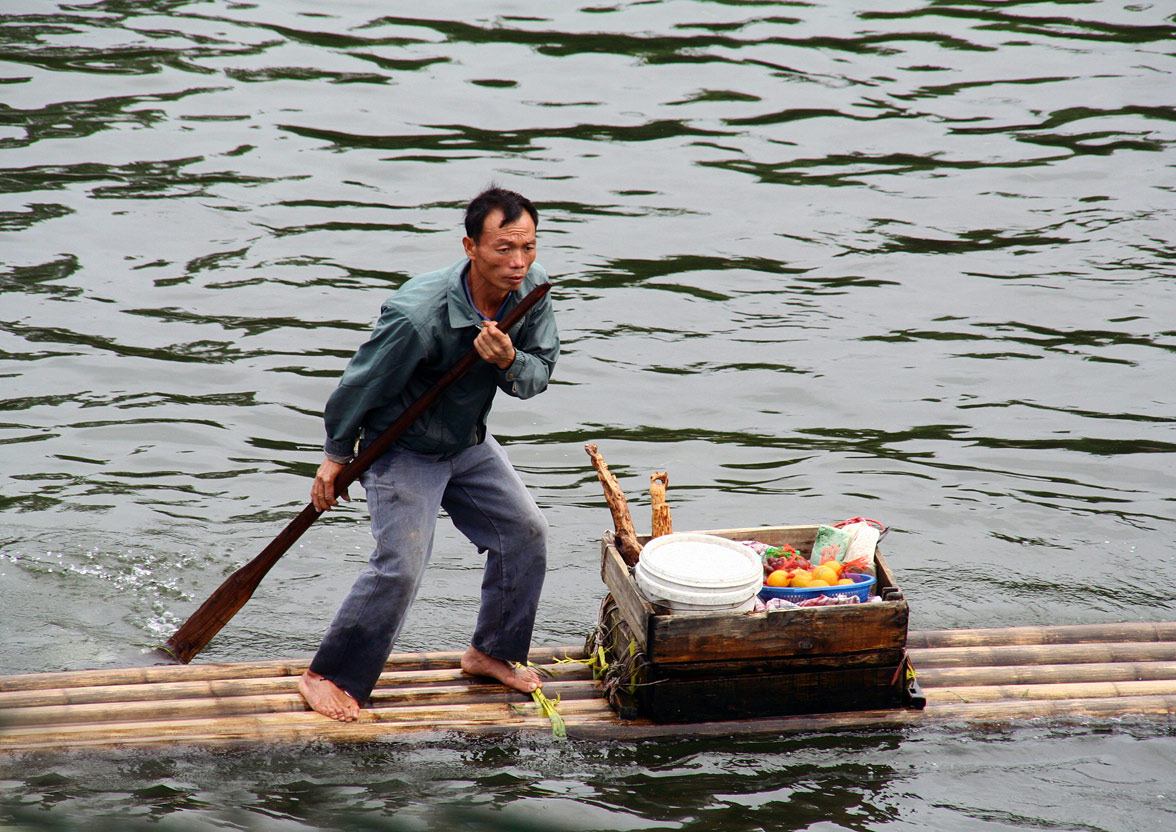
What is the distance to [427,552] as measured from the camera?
514cm

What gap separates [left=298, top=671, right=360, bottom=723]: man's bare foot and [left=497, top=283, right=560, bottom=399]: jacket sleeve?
139 centimetres

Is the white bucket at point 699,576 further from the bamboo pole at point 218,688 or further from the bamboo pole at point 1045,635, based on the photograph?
the bamboo pole at point 1045,635

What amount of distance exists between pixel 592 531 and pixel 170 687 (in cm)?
331

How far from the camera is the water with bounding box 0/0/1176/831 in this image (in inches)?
205

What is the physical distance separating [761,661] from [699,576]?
0.46 meters

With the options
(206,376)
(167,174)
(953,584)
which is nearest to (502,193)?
(953,584)

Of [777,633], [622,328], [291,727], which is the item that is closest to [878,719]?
[777,633]

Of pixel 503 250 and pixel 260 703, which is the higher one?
pixel 503 250

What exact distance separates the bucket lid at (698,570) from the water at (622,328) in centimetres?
69

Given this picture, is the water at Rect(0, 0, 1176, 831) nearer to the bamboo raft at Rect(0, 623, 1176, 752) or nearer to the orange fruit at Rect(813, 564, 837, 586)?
the bamboo raft at Rect(0, 623, 1176, 752)

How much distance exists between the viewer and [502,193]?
4891 mm

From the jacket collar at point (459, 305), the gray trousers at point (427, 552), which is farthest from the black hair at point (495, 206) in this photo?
the gray trousers at point (427, 552)

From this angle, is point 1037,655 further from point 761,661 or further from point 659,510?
point 659,510

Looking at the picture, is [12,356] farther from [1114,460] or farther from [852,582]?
[1114,460]
